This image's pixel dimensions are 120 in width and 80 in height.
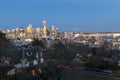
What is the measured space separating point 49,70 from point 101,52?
17819 millimetres

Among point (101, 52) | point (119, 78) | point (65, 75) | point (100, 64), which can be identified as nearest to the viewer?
point (65, 75)

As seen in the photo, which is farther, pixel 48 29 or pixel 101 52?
pixel 48 29

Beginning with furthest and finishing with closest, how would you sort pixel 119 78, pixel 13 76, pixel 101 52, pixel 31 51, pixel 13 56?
pixel 101 52 → pixel 31 51 → pixel 13 56 → pixel 119 78 → pixel 13 76

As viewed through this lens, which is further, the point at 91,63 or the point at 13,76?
the point at 91,63

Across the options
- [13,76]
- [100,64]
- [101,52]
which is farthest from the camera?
[101,52]

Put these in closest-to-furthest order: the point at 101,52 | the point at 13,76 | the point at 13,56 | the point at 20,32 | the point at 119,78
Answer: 1. the point at 13,76
2. the point at 119,78
3. the point at 13,56
4. the point at 101,52
5. the point at 20,32

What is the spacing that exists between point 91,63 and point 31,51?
6043mm

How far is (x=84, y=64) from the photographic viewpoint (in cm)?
2717

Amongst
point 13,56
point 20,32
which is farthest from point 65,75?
point 20,32

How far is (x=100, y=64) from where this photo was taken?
26.5 metres

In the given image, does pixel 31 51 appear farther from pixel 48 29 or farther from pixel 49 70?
pixel 48 29

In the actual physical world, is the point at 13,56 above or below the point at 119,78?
above

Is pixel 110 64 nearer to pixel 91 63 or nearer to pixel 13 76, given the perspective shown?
pixel 91 63

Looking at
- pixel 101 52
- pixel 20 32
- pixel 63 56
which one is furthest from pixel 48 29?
pixel 63 56
